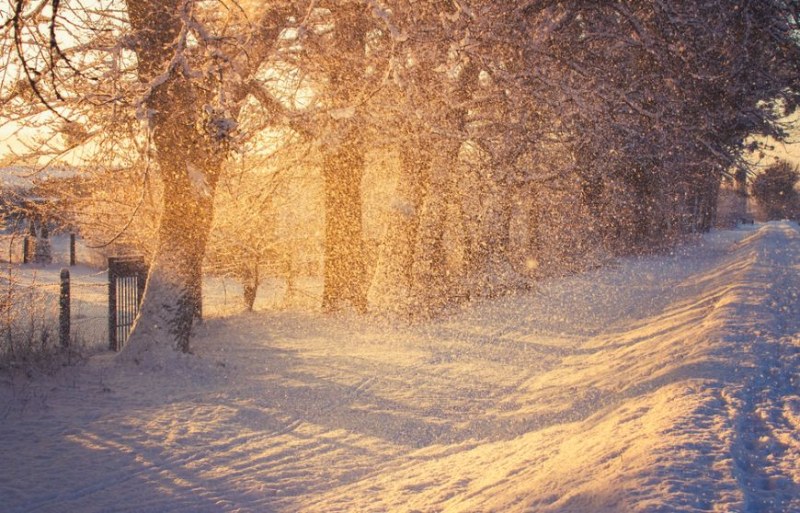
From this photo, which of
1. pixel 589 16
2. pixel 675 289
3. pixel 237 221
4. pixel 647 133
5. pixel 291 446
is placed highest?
pixel 589 16

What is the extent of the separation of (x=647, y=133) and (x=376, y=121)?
5222 millimetres

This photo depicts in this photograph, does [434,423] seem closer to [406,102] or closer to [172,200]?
[172,200]

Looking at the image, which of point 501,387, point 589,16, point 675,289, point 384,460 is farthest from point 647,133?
point 675,289

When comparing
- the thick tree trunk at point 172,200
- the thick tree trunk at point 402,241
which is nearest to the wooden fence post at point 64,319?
the thick tree trunk at point 172,200

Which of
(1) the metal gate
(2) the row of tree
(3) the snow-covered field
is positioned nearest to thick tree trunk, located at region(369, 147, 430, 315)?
(2) the row of tree

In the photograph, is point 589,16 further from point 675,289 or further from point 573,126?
point 675,289

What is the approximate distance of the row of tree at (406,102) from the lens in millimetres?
8992

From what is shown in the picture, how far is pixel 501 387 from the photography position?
9.17 metres

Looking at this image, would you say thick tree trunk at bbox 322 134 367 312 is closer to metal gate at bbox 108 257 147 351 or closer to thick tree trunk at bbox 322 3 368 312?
thick tree trunk at bbox 322 3 368 312

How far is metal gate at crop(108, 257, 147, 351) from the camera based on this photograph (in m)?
11.5

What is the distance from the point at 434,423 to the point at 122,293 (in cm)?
716

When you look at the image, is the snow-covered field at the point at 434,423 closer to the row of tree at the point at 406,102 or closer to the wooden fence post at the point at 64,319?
the wooden fence post at the point at 64,319

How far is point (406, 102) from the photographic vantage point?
40.2 feet

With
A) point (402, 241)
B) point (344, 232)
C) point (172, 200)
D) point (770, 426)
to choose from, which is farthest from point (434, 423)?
point (344, 232)
